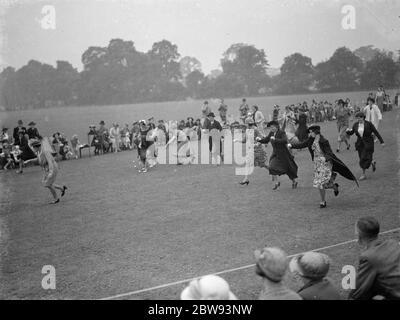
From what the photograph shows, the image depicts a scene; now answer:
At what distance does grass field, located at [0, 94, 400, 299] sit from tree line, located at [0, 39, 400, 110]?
14267 millimetres

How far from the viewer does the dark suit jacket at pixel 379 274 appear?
3.99m

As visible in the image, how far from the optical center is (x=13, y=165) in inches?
727

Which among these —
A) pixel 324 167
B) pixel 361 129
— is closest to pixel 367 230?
pixel 324 167

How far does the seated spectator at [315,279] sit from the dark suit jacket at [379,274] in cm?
31

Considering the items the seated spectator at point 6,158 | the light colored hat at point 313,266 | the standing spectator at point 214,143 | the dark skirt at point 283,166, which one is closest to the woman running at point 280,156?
the dark skirt at point 283,166

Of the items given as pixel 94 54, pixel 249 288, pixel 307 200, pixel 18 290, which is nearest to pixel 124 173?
pixel 307 200

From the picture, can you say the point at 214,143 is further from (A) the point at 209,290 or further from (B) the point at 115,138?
(A) the point at 209,290

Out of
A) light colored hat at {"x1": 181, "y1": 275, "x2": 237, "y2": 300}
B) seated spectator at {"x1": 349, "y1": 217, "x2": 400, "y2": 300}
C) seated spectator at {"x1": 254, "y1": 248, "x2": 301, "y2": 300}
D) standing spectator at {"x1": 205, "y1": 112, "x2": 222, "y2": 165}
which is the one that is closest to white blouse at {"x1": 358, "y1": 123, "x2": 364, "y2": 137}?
standing spectator at {"x1": 205, "y1": 112, "x2": 222, "y2": 165}

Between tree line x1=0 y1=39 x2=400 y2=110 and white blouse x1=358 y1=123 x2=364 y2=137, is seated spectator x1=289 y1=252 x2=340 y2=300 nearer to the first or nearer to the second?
white blouse x1=358 y1=123 x2=364 y2=137

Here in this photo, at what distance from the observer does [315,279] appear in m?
3.97

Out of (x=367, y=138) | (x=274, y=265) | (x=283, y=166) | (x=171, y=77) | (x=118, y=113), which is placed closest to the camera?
(x=274, y=265)

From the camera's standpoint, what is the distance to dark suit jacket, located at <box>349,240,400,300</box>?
3.99 meters

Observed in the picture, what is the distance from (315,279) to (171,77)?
1101 inches
